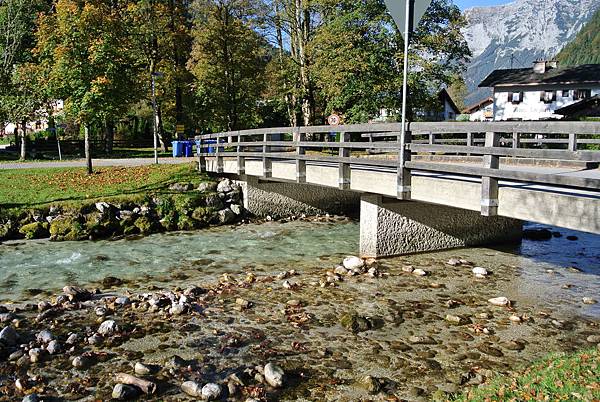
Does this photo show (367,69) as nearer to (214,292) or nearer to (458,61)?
(458,61)

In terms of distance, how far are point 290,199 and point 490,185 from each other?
482 inches

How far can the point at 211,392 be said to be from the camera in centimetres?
689

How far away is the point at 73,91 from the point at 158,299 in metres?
14.1

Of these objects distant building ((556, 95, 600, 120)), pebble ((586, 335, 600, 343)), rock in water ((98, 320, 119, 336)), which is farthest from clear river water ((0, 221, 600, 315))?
distant building ((556, 95, 600, 120))

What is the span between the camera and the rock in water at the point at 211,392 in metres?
6.87

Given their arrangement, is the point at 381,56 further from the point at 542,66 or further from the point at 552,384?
the point at 542,66

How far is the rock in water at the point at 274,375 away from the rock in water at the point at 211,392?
729mm

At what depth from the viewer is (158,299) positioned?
10.5m

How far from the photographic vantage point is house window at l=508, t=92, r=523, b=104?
62.4 meters

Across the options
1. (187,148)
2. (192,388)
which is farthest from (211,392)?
(187,148)

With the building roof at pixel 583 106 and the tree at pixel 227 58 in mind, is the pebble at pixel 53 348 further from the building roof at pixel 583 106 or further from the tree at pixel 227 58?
the building roof at pixel 583 106

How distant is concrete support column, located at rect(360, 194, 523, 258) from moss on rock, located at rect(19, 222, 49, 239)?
10.2m

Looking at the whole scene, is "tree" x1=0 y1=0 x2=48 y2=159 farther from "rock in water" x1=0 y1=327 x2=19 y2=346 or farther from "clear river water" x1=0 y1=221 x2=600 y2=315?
"rock in water" x1=0 y1=327 x2=19 y2=346

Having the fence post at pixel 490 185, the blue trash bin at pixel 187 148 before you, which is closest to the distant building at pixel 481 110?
the blue trash bin at pixel 187 148
